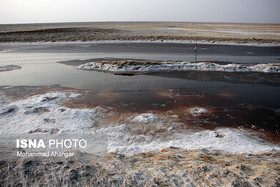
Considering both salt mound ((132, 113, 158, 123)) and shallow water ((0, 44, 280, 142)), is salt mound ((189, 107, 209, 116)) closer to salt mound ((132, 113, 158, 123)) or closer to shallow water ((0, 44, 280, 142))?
shallow water ((0, 44, 280, 142))

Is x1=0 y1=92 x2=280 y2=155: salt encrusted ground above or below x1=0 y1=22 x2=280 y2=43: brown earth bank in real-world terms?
below

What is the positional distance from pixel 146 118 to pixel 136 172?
411cm

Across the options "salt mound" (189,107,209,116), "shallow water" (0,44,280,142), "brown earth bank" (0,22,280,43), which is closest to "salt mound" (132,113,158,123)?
"shallow water" (0,44,280,142)

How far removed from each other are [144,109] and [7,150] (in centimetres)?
598

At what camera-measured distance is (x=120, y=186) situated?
410cm

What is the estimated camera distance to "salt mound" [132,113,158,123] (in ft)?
27.6

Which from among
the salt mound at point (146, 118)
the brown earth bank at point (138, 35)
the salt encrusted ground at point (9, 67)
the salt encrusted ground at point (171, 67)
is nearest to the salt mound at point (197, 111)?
the salt mound at point (146, 118)

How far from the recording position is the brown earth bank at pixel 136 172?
4.16m

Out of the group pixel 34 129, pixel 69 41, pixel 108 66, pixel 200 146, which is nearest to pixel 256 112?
pixel 200 146

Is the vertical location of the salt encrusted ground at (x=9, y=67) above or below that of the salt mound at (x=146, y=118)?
above

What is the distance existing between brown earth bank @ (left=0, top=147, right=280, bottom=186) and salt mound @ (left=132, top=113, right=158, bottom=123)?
316 centimetres

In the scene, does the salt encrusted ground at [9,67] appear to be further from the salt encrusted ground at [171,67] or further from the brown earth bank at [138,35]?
the brown earth bank at [138,35]

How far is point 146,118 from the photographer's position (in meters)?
8.53

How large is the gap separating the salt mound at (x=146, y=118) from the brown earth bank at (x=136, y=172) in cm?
316
